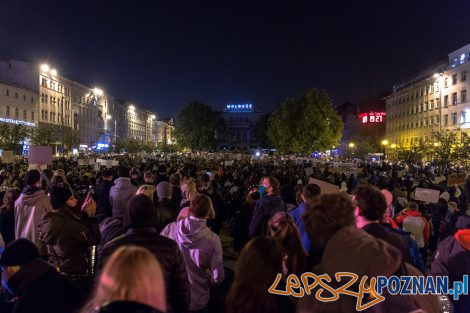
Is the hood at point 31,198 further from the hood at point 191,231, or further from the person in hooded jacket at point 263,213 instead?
the person in hooded jacket at point 263,213

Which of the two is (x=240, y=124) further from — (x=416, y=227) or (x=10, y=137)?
(x=416, y=227)

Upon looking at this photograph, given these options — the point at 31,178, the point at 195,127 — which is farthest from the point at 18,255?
the point at 195,127

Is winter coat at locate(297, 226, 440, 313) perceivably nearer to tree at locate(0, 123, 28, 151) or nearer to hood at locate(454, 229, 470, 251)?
hood at locate(454, 229, 470, 251)

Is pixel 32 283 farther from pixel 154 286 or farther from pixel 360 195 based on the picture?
pixel 360 195

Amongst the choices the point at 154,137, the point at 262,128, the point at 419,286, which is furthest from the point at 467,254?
the point at 154,137

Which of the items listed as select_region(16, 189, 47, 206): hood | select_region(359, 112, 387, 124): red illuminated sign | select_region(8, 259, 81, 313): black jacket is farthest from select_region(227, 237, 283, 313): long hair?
select_region(359, 112, 387, 124): red illuminated sign

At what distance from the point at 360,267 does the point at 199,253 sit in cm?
268

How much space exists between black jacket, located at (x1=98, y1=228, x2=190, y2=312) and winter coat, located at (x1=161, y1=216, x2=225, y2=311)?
957 millimetres

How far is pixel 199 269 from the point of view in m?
4.74

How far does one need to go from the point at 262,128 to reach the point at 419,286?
11990 centimetres

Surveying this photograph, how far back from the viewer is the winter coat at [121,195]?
8172 millimetres

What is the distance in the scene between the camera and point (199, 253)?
4.71m

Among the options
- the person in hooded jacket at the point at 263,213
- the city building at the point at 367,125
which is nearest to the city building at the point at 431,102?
the city building at the point at 367,125

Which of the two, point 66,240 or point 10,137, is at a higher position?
point 10,137
